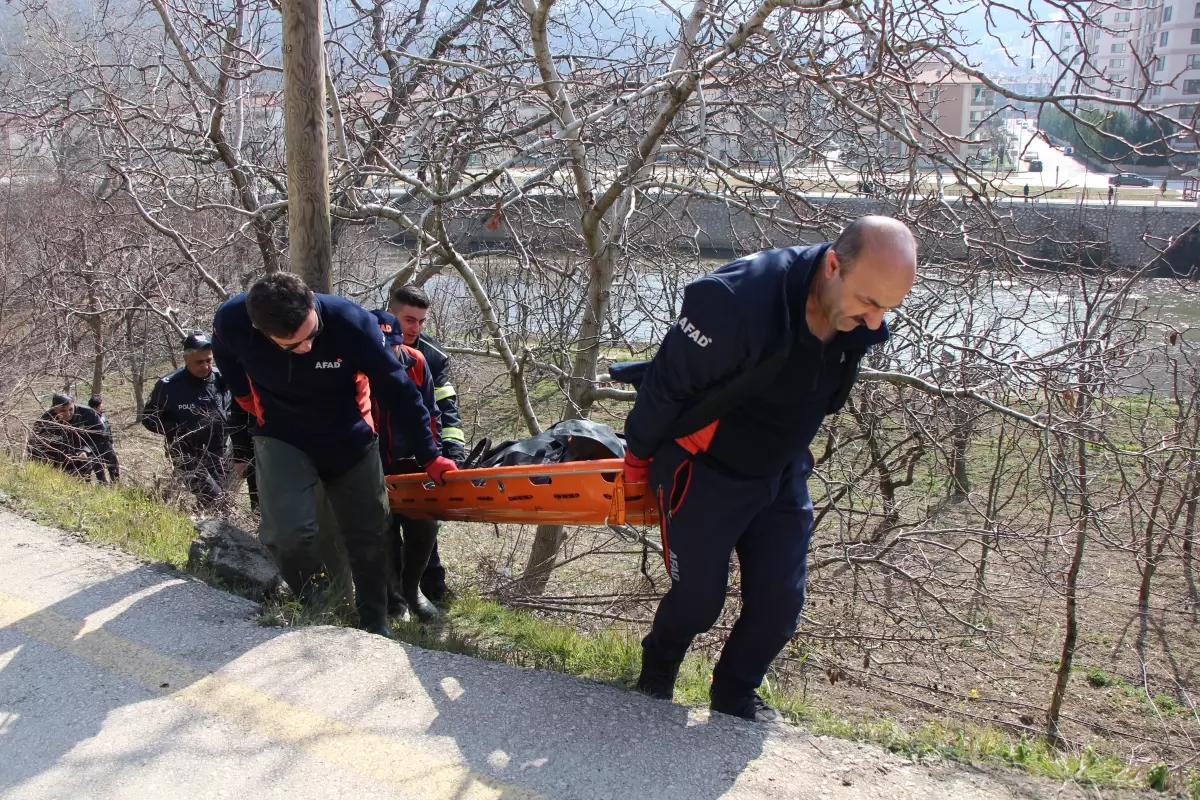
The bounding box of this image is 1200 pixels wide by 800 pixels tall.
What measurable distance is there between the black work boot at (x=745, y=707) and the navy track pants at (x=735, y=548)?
2 centimetres

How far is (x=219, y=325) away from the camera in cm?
403

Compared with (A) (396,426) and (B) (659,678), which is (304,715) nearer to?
(B) (659,678)

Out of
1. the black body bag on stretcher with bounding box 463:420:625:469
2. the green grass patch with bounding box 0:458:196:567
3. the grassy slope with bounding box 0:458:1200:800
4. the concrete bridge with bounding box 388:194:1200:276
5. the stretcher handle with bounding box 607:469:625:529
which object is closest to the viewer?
the grassy slope with bounding box 0:458:1200:800

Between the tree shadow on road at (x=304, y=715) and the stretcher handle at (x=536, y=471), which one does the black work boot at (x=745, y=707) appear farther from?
the stretcher handle at (x=536, y=471)

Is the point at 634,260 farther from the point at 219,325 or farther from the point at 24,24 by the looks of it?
the point at 24,24

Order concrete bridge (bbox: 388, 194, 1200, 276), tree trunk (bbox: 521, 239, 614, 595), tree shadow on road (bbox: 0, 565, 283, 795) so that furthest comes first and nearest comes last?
tree trunk (bbox: 521, 239, 614, 595)
concrete bridge (bbox: 388, 194, 1200, 276)
tree shadow on road (bbox: 0, 565, 283, 795)

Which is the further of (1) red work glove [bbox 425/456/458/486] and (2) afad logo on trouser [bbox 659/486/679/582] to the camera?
(1) red work glove [bbox 425/456/458/486]

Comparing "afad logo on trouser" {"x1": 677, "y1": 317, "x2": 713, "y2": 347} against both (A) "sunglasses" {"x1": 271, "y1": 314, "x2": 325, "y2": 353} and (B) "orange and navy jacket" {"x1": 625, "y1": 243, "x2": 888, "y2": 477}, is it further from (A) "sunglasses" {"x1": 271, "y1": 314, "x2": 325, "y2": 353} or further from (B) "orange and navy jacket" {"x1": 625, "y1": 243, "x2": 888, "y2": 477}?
(A) "sunglasses" {"x1": 271, "y1": 314, "x2": 325, "y2": 353}

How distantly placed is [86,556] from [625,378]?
8.94 ft

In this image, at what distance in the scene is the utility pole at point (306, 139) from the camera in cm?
456

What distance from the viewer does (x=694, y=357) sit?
2975 millimetres

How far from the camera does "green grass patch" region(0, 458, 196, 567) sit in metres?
4.67

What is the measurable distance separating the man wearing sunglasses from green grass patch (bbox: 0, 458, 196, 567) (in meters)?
0.79

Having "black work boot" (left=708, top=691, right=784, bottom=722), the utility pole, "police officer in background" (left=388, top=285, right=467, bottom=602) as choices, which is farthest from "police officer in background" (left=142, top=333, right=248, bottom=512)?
"black work boot" (left=708, top=691, right=784, bottom=722)
